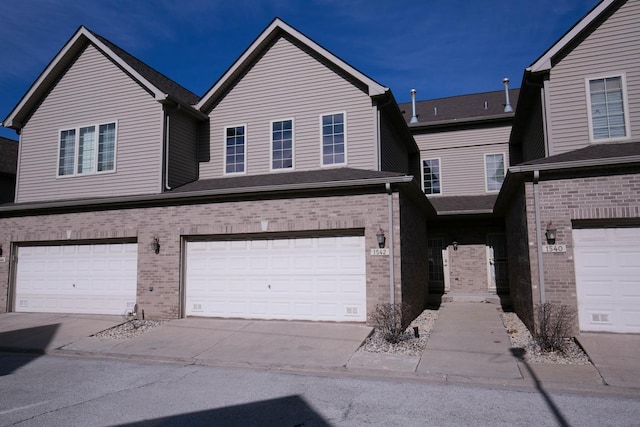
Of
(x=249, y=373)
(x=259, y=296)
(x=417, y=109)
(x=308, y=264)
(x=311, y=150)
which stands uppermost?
(x=417, y=109)

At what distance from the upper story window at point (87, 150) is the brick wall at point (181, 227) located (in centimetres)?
184

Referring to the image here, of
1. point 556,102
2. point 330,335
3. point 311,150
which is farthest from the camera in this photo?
point 311,150

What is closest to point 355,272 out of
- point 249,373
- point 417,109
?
point 249,373

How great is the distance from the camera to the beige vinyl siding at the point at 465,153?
719 inches

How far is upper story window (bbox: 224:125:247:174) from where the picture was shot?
47.0 ft

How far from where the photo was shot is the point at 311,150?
13469mm

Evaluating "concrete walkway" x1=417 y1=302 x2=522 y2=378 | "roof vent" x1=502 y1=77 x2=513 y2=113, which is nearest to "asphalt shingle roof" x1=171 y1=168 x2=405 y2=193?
"concrete walkway" x1=417 y1=302 x2=522 y2=378

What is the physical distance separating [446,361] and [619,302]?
394 centimetres

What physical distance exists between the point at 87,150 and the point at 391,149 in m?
10.2

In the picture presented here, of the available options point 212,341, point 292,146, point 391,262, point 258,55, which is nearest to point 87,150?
point 258,55

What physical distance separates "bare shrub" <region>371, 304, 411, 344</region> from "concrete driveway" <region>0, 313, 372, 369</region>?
365mm

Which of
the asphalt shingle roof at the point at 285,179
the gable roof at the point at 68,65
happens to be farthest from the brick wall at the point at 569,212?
the gable roof at the point at 68,65

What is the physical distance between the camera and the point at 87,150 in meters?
14.7

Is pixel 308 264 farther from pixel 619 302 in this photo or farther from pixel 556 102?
pixel 556 102
